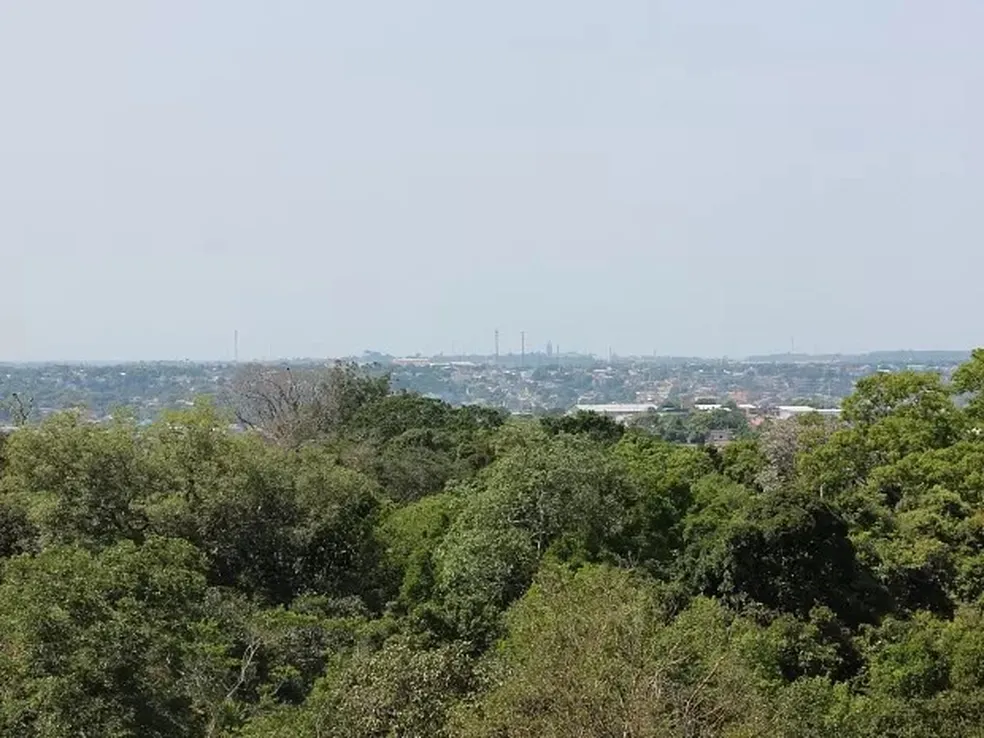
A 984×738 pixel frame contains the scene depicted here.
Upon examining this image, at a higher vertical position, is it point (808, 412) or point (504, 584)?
point (808, 412)

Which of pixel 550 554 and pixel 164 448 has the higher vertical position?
pixel 164 448

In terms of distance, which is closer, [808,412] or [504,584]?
[504,584]

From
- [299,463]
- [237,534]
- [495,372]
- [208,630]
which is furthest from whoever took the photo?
[495,372]

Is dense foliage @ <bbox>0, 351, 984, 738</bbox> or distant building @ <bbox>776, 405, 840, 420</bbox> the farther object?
distant building @ <bbox>776, 405, 840, 420</bbox>

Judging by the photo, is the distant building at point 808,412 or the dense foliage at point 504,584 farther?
the distant building at point 808,412

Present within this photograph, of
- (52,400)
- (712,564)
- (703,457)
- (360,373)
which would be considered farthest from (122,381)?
(712,564)

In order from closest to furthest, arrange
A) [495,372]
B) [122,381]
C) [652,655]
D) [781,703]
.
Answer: [652,655] < [781,703] < [122,381] < [495,372]

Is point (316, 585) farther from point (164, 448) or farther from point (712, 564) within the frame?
point (712, 564)

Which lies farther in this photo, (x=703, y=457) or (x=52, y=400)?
(x=52, y=400)
